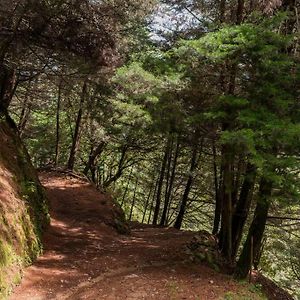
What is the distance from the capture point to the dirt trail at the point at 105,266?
729 centimetres

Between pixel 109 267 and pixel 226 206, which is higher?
pixel 226 206

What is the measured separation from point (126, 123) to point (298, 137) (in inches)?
320

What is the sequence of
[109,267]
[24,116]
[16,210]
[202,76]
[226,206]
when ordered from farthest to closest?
[24,116]
[226,206]
[202,76]
[109,267]
[16,210]

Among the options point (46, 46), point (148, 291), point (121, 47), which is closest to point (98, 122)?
point (121, 47)

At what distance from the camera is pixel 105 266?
889cm

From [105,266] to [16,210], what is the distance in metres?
2.38

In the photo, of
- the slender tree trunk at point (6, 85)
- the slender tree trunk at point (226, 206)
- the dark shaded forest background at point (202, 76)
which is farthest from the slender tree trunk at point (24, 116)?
the slender tree trunk at point (226, 206)

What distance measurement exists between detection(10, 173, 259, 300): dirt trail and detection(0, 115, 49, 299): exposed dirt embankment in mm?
315

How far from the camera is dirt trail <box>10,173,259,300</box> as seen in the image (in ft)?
23.9

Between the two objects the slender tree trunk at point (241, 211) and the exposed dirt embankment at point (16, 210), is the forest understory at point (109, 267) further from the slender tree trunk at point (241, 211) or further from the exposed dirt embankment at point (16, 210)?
the slender tree trunk at point (241, 211)

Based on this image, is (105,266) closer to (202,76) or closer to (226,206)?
(226,206)

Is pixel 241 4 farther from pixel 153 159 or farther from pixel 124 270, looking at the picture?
pixel 153 159

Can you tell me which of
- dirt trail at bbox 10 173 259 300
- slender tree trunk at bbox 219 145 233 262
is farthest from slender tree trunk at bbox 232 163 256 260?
dirt trail at bbox 10 173 259 300

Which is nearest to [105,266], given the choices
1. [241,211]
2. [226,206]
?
[226,206]
